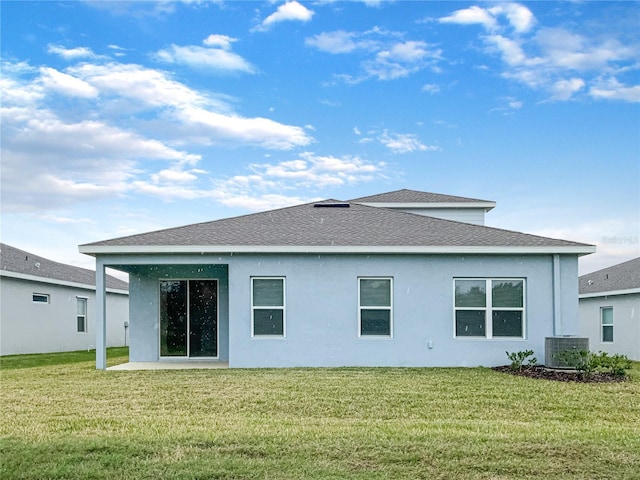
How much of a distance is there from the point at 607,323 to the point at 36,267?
20529 millimetres

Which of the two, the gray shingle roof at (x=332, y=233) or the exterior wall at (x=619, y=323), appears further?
the exterior wall at (x=619, y=323)

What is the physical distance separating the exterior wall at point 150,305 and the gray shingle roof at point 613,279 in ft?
43.5

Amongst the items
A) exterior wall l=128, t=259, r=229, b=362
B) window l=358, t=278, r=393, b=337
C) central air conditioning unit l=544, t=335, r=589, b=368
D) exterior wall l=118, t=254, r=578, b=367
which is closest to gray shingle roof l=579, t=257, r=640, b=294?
exterior wall l=118, t=254, r=578, b=367

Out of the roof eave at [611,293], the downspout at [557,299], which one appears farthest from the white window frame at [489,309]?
the roof eave at [611,293]

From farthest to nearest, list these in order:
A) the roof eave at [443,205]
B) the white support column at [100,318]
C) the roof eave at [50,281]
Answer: the roof eave at [443,205] < the roof eave at [50,281] < the white support column at [100,318]

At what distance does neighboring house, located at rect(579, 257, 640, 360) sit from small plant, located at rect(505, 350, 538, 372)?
745cm

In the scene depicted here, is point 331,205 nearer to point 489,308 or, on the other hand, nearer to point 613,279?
point 489,308

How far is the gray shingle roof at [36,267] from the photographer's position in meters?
22.9

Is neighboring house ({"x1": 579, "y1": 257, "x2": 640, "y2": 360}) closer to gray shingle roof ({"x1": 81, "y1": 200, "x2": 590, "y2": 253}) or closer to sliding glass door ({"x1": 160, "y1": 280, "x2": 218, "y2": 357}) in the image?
gray shingle roof ({"x1": 81, "y1": 200, "x2": 590, "y2": 253})

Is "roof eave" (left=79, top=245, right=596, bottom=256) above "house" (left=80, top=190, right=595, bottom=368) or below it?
above

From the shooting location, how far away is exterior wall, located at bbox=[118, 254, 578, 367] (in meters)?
15.9

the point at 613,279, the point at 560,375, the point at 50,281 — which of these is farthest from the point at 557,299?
the point at 50,281

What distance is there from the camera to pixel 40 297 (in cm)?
2425

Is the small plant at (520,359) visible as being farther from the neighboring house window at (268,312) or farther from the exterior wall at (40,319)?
the exterior wall at (40,319)
